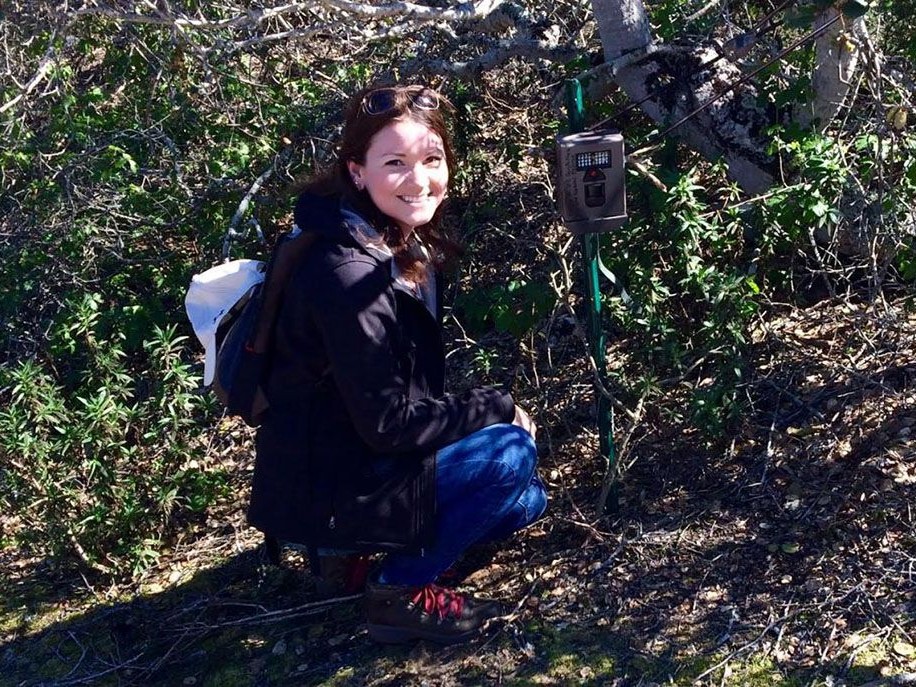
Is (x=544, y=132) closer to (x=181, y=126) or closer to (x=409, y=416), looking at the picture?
(x=181, y=126)

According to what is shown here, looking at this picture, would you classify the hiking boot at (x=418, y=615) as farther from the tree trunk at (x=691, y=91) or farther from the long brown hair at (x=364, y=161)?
the tree trunk at (x=691, y=91)

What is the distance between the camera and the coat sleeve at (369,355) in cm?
279

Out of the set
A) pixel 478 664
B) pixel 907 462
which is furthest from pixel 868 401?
pixel 478 664

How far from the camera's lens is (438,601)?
10.7 feet

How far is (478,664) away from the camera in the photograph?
10.6 ft

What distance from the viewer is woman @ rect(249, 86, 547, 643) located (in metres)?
2.84

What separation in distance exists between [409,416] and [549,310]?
4.05ft

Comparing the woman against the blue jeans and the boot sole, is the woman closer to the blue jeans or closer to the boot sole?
the blue jeans

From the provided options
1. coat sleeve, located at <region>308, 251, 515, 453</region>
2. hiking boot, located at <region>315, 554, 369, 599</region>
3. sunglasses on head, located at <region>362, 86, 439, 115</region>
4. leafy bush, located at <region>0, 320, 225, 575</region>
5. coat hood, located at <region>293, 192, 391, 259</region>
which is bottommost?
hiking boot, located at <region>315, 554, 369, 599</region>

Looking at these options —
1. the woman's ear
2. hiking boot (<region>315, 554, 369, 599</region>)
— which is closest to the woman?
the woman's ear

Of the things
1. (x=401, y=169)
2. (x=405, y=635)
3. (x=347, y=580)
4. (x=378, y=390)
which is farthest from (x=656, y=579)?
(x=401, y=169)

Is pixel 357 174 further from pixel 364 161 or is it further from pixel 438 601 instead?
pixel 438 601

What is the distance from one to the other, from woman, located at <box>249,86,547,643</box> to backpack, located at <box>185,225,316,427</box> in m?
0.04

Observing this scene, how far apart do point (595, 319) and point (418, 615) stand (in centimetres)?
104
